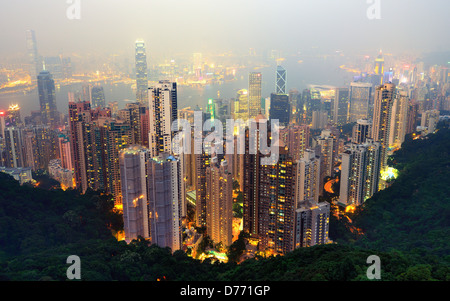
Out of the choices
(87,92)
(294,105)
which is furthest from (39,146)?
(294,105)

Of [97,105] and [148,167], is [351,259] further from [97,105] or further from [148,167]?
[97,105]

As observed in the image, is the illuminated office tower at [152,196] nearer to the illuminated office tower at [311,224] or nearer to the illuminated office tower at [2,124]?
the illuminated office tower at [311,224]

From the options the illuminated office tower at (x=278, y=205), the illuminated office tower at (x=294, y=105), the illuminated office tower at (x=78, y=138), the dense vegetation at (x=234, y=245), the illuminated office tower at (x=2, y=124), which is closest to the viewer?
the dense vegetation at (x=234, y=245)

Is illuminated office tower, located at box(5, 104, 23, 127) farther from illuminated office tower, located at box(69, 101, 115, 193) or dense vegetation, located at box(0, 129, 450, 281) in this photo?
dense vegetation, located at box(0, 129, 450, 281)

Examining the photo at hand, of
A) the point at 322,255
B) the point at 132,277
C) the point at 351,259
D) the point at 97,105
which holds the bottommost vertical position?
the point at 132,277

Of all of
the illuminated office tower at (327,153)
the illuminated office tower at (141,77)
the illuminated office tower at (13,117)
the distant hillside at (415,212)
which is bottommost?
the distant hillside at (415,212)

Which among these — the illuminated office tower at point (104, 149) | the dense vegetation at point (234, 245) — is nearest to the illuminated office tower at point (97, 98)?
the illuminated office tower at point (104, 149)
